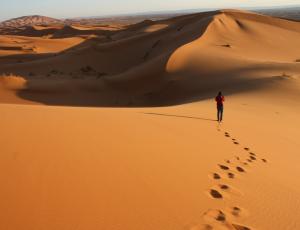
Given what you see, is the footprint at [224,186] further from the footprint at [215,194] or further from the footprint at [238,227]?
the footprint at [238,227]

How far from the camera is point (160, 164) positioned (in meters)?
4.48

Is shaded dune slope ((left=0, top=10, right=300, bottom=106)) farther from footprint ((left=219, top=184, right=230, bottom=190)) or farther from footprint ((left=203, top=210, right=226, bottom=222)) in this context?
footprint ((left=203, top=210, right=226, bottom=222))

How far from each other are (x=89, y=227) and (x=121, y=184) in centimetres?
86

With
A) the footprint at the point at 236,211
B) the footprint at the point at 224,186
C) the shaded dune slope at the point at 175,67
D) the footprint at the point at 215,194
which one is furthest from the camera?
the shaded dune slope at the point at 175,67


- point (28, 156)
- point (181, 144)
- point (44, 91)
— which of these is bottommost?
point (44, 91)

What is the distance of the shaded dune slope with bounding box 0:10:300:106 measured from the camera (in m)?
16.1

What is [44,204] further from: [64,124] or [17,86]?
[17,86]

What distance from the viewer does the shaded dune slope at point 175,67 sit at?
635 inches

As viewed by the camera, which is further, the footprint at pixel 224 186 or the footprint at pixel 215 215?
the footprint at pixel 224 186

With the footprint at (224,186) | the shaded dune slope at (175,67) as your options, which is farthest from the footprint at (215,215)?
the shaded dune slope at (175,67)

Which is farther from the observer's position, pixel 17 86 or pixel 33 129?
pixel 17 86

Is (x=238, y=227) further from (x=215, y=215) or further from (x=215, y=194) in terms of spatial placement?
(x=215, y=194)

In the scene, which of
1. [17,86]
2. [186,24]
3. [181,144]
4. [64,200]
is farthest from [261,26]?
[64,200]

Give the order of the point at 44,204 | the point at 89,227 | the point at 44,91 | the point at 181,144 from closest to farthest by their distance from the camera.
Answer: the point at 89,227, the point at 44,204, the point at 181,144, the point at 44,91
